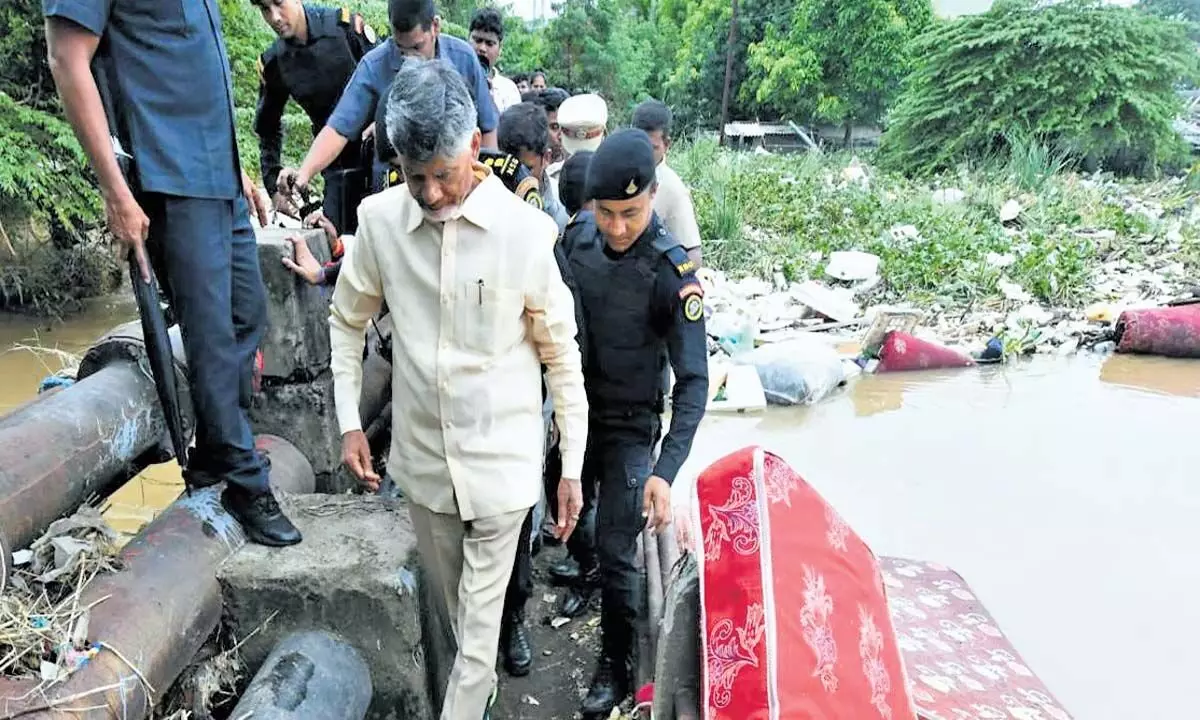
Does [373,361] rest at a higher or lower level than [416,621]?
higher

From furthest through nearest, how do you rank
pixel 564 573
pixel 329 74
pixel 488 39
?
pixel 488 39, pixel 329 74, pixel 564 573

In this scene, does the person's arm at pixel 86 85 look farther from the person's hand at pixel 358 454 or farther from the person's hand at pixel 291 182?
the person's hand at pixel 291 182

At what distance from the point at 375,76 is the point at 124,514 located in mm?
2791

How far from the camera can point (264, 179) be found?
144 inches

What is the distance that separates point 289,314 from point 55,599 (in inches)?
41.4

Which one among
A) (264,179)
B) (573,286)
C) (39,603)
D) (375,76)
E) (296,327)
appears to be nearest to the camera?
(39,603)

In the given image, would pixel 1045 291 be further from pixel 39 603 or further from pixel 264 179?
pixel 39 603

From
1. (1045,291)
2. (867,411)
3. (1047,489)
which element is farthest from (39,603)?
(1045,291)

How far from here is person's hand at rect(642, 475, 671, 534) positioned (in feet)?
7.17

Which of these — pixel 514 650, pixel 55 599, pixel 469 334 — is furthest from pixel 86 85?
pixel 514 650

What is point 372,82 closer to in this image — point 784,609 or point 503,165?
point 503,165

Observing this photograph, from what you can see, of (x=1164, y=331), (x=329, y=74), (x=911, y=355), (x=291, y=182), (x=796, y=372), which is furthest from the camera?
(x=1164, y=331)

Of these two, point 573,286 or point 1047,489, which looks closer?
point 573,286

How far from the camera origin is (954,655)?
106 inches
